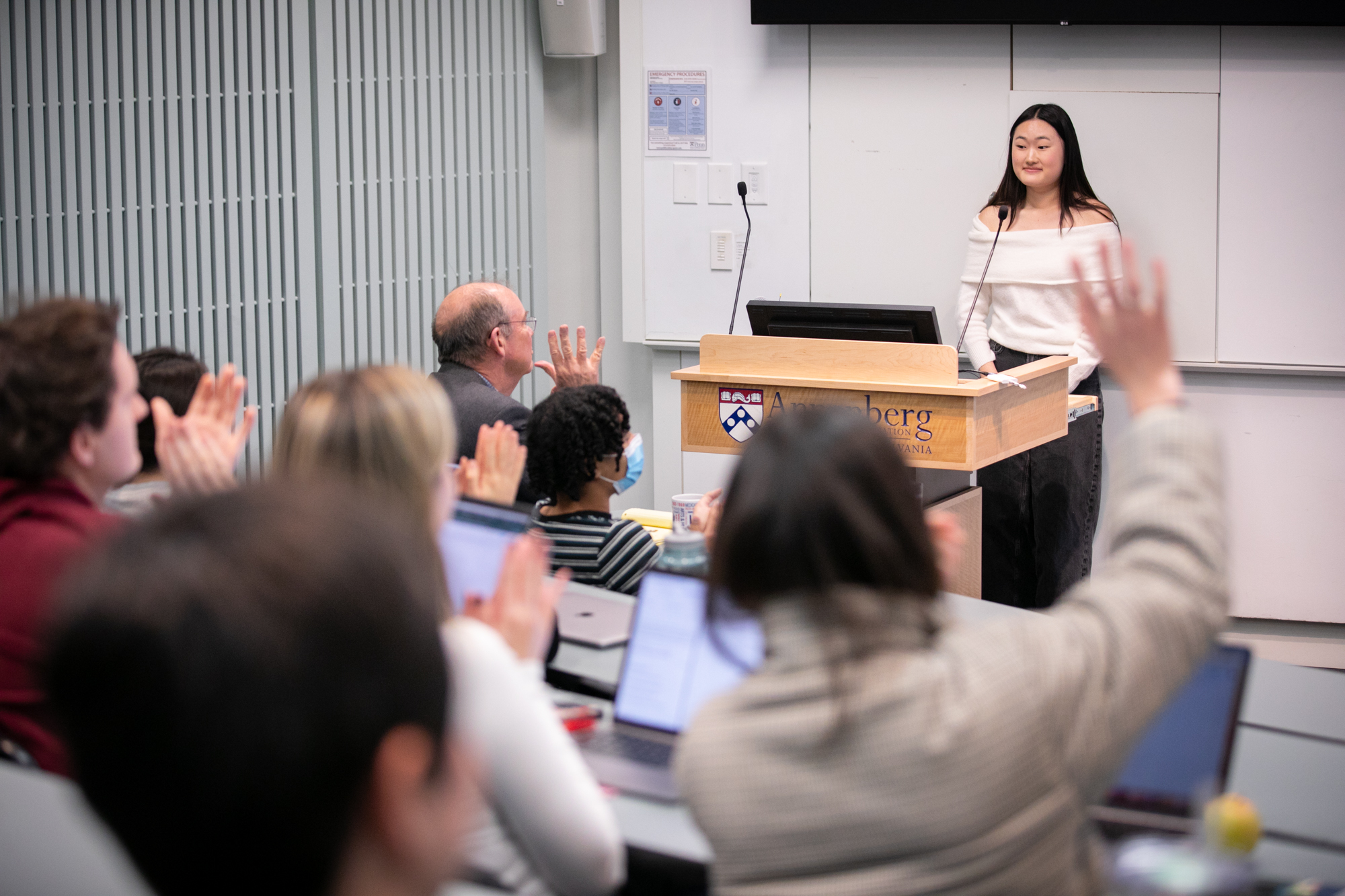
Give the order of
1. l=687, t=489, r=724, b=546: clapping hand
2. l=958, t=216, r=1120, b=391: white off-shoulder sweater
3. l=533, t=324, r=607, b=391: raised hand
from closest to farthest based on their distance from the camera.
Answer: l=687, t=489, r=724, b=546: clapping hand < l=533, t=324, r=607, b=391: raised hand < l=958, t=216, r=1120, b=391: white off-shoulder sweater

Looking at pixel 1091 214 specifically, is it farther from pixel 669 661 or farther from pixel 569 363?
pixel 669 661

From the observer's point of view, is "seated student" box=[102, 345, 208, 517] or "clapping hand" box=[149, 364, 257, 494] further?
"seated student" box=[102, 345, 208, 517]

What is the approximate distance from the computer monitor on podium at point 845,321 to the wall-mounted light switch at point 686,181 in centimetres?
147

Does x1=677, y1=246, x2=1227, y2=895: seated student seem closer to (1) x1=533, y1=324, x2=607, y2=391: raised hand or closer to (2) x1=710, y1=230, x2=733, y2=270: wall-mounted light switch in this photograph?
(1) x1=533, y1=324, x2=607, y2=391: raised hand

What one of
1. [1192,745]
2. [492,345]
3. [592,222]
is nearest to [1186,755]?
[1192,745]

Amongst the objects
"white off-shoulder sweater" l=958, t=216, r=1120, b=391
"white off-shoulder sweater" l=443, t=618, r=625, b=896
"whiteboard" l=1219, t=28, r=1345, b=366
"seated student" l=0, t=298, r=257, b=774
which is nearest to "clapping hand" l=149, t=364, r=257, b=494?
"seated student" l=0, t=298, r=257, b=774

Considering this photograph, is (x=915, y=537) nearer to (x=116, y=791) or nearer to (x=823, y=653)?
(x=823, y=653)

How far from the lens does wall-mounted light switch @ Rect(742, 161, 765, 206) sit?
4980 mm

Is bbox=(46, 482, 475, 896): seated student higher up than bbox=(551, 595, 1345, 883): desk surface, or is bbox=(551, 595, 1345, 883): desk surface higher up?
bbox=(46, 482, 475, 896): seated student

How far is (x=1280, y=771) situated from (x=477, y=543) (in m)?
1.20

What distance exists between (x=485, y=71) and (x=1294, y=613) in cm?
360

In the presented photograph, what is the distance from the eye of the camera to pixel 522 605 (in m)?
1.42

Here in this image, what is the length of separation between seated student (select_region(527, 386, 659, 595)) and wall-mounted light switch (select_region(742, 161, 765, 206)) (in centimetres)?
225

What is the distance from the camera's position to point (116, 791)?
0.60m
